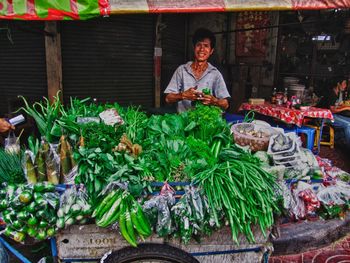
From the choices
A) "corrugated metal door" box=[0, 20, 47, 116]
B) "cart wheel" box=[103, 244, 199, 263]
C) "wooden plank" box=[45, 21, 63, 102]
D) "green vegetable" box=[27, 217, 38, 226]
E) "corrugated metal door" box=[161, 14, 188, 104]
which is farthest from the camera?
"corrugated metal door" box=[161, 14, 188, 104]

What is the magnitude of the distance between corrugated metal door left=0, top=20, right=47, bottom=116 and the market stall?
12.9 feet

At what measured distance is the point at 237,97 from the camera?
25.1 ft

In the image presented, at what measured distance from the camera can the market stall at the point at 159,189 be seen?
1.79 meters

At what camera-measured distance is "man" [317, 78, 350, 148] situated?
18.2 ft

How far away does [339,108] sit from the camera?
19.3ft

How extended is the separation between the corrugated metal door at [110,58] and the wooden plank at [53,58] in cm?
15

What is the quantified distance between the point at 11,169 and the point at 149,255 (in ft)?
3.68

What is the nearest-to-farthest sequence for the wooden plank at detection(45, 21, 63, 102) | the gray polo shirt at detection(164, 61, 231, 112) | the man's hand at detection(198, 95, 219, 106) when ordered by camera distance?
the man's hand at detection(198, 95, 219, 106), the gray polo shirt at detection(164, 61, 231, 112), the wooden plank at detection(45, 21, 63, 102)

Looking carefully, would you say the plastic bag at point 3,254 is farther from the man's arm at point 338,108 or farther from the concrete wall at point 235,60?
the concrete wall at point 235,60

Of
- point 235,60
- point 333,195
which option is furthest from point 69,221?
point 235,60

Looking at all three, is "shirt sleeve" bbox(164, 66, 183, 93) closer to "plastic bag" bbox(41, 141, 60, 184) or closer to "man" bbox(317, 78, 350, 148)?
"plastic bag" bbox(41, 141, 60, 184)

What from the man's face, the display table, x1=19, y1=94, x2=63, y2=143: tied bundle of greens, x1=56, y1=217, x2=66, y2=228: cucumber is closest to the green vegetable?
x1=56, y1=217, x2=66, y2=228: cucumber

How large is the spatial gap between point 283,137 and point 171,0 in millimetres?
1859

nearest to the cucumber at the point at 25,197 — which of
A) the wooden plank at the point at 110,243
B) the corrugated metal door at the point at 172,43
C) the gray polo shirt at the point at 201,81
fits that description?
the wooden plank at the point at 110,243
